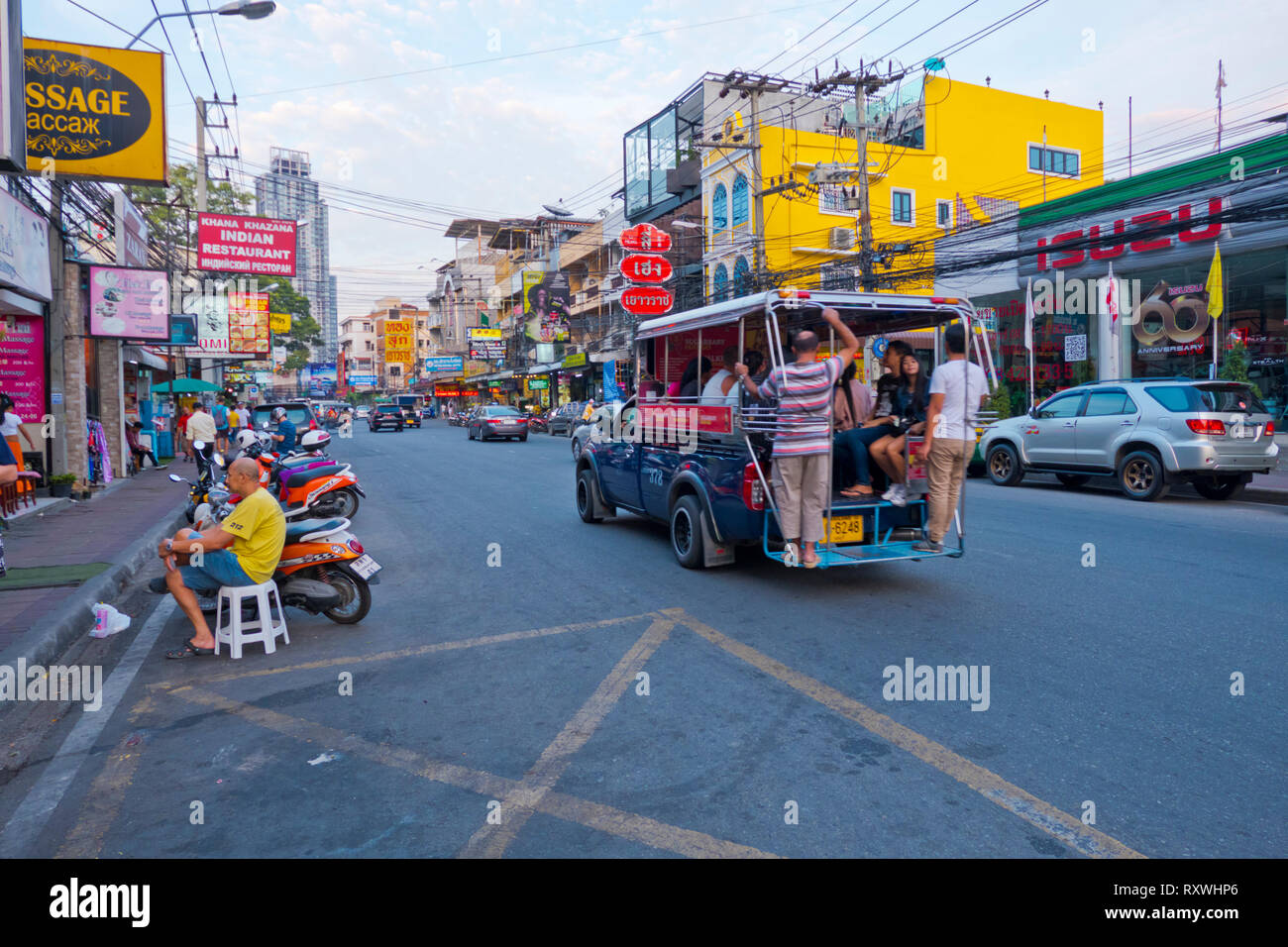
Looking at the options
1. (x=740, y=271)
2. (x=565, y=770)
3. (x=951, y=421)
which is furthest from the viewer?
(x=740, y=271)

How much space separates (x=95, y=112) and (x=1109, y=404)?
15128mm

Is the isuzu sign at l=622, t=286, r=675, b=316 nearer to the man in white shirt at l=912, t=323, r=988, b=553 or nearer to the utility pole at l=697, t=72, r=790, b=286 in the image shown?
the utility pole at l=697, t=72, r=790, b=286

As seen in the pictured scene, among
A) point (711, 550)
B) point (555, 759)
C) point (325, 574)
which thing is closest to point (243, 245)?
point (325, 574)

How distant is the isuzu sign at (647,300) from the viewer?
2805cm

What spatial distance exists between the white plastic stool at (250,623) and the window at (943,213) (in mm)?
33184

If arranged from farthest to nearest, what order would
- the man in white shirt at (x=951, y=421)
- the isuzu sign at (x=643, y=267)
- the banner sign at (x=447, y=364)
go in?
the banner sign at (x=447, y=364) → the isuzu sign at (x=643, y=267) → the man in white shirt at (x=951, y=421)

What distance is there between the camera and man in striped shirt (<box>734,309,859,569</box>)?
21.4 feet

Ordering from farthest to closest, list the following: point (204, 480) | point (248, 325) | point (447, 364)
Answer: point (447, 364), point (248, 325), point (204, 480)

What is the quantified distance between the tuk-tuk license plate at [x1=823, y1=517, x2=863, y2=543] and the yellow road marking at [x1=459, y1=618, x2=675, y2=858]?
1813 mm

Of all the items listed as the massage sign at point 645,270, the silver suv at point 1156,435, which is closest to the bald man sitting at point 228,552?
the silver suv at point 1156,435

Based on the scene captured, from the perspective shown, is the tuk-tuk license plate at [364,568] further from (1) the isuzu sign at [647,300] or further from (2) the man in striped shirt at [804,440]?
(1) the isuzu sign at [647,300]

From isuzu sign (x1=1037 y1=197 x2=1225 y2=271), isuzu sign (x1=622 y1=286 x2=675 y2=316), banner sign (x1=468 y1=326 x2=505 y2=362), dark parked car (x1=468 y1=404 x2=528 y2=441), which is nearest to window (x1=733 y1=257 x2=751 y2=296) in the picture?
isuzu sign (x1=622 y1=286 x2=675 y2=316)

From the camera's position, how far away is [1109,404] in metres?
13.3

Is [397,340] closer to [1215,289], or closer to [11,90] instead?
[1215,289]
